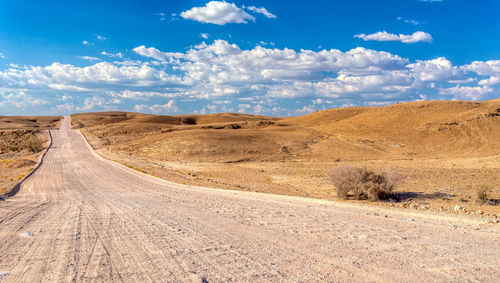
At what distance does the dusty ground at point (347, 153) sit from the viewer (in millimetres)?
19719

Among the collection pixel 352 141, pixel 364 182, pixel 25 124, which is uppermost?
pixel 25 124

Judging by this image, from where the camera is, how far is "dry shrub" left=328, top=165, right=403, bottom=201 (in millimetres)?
15516

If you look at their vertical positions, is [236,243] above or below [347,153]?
above

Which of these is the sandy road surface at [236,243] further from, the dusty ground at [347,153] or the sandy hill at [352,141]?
the sandy hill at [352,141]

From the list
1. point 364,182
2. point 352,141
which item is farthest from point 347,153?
point 364,182

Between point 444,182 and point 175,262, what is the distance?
18500 millimetres

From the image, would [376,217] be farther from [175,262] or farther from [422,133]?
[422,133]

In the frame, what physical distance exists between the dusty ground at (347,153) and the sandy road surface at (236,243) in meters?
4.76

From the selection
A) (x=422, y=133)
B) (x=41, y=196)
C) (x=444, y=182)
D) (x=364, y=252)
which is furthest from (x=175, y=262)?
(x=422, y=133)

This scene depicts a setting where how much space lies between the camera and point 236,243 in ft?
24.8

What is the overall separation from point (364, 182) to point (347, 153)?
23.1 meters

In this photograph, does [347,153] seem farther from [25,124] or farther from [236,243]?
[25,124]

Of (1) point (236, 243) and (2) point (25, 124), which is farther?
(2) point (25, 124)

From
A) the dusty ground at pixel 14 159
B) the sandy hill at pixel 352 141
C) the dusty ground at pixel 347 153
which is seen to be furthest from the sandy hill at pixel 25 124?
the sandy hill at pixel 352 141
